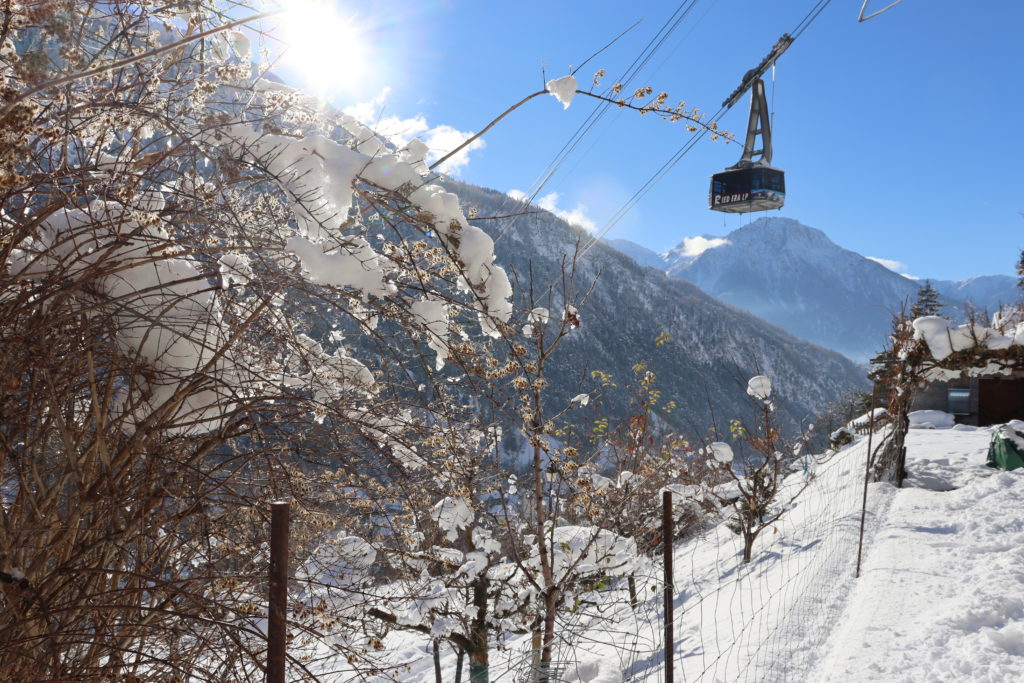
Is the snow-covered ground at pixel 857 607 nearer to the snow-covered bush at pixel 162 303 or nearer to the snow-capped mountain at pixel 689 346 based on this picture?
the snow-covered bush at pixel 162 303

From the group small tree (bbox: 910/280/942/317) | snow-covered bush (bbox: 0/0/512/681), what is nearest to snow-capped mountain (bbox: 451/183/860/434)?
small tree (bbox: 910/280/942/317)

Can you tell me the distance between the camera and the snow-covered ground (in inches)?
179

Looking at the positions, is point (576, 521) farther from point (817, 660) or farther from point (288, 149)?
point (288, 149)

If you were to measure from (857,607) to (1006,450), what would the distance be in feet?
24.4

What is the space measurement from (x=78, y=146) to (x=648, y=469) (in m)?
7.37

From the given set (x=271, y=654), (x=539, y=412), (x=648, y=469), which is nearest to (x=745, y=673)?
(x=539, y=412)

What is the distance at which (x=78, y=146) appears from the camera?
1754 millimetres

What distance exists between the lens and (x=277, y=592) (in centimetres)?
144

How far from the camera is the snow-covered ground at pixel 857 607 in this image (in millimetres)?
4551

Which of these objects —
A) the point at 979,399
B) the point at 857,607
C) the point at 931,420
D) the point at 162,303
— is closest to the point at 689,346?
the point at 931,420

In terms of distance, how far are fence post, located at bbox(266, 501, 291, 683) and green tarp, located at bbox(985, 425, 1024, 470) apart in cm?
1303

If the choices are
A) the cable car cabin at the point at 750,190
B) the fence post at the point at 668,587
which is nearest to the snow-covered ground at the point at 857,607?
the fence post at the point at 668,587

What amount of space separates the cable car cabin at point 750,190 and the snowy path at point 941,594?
6125 millimetres

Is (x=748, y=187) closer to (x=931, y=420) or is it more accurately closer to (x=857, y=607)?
(x=857, y=607)
